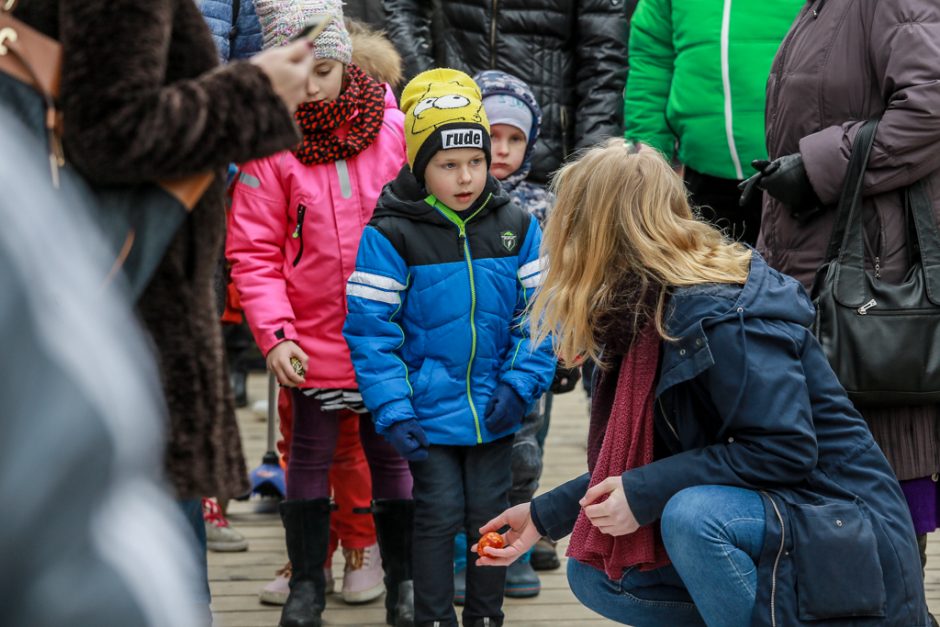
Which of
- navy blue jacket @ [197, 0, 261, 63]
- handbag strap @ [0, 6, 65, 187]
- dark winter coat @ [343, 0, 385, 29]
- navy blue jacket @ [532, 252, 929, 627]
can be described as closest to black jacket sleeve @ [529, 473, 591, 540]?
navy blue jacket @ [532, 252, 929, 627]

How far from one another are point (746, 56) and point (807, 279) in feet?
3.37

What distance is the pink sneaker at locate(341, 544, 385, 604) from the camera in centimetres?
402

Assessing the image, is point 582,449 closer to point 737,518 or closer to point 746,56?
point 746,56

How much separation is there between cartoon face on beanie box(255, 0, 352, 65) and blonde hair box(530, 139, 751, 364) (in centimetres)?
112

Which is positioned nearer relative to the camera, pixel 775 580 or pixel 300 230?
pixel 775 580

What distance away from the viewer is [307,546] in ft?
12.5

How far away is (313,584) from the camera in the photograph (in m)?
3.79

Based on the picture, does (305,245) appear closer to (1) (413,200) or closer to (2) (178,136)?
(1) (413,200)

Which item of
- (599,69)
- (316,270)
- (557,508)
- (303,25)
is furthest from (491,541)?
(599,69)

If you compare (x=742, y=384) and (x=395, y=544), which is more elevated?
(x=742, y=384)

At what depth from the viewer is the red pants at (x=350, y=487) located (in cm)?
407

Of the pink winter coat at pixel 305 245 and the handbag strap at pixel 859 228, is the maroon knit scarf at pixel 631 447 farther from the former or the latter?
the pink winter coat at pixel 305 245

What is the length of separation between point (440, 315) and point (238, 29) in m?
1.27

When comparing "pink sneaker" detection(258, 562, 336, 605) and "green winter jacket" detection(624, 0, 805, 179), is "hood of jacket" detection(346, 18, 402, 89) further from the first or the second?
"pink sneaker" detection(258, 562, 336, 605)
